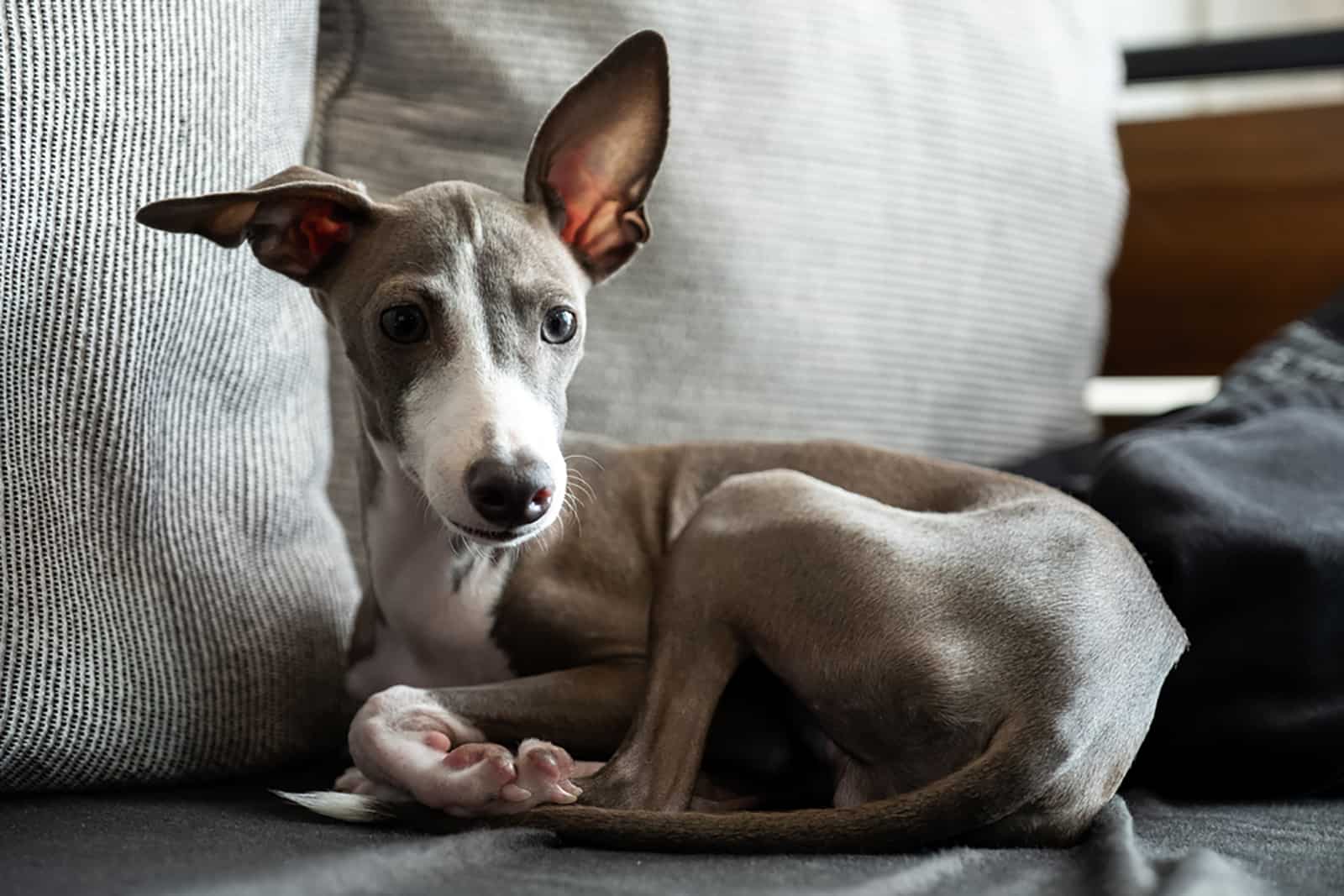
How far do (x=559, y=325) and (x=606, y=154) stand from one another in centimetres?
23

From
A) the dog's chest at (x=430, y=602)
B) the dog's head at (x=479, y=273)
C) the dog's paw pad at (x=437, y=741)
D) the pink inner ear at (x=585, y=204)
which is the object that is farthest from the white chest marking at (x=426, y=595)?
the pink inner ear at (x=585, y=204)

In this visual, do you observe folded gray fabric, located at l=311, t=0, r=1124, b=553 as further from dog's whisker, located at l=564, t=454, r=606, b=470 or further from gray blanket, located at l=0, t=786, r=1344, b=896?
gray blanket, located at l=0, t=786, r=1344, b=896

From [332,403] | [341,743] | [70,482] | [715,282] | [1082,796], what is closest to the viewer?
[1082,796]

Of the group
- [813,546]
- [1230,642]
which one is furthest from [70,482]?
[1230,642]

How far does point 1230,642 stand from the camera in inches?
63.1

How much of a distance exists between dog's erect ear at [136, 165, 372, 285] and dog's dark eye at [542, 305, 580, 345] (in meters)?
0.23

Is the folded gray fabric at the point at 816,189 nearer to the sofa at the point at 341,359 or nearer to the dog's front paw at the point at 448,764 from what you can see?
the sofa at the point at 341,359

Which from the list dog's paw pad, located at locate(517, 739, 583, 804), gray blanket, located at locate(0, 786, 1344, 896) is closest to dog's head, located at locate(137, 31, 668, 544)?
dog's paw pad, located at locate(517, 739, 583, 804)

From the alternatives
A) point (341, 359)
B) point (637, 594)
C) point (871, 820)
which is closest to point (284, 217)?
point (341, 359)

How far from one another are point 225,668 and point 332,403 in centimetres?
48

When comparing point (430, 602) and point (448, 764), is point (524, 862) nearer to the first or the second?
point (448, 764)

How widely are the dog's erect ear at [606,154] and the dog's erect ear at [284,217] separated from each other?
22 cm

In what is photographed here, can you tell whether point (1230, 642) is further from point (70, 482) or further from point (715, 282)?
point (70, 482)

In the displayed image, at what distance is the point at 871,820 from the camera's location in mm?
1250
